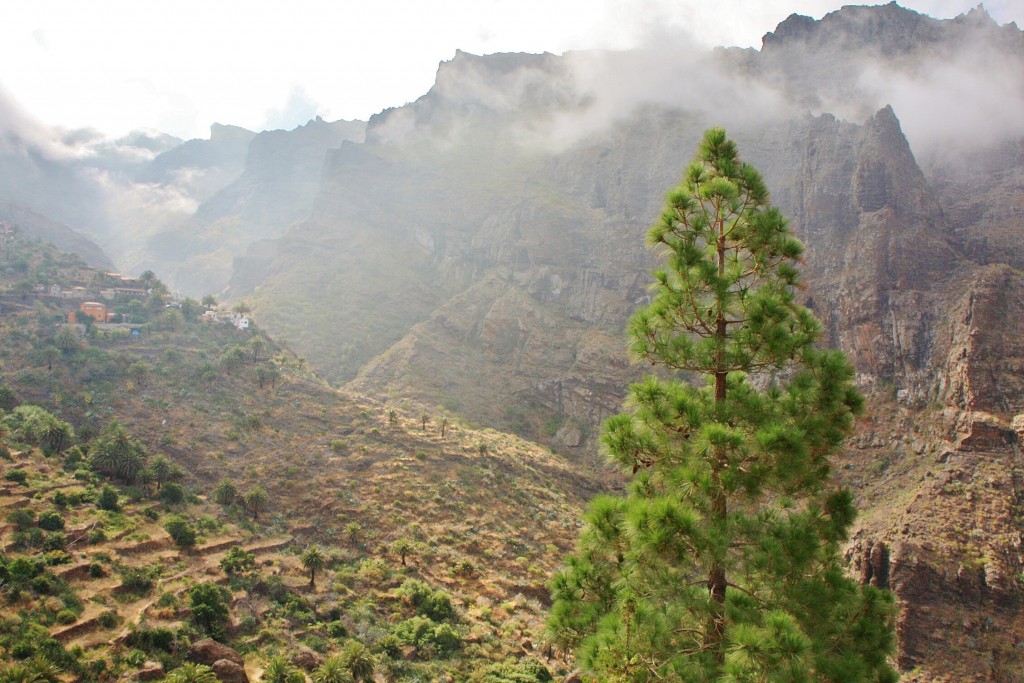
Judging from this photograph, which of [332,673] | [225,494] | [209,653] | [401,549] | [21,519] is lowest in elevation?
[332,673]

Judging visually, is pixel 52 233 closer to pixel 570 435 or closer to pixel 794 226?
pixel 570 435

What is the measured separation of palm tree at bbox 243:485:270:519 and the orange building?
5096 cm

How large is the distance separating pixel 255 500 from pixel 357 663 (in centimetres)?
2116

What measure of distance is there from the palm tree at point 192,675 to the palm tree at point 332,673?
4326mm

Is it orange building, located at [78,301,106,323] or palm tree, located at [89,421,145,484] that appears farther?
orange building, located at [78,301,106,323]

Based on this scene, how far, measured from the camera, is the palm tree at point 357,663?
2712cm

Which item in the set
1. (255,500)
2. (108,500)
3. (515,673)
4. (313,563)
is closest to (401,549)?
(313,563)

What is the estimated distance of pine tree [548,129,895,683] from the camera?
7.85 metres

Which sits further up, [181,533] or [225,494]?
[225,494]

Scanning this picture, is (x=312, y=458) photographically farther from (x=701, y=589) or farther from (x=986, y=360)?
(x=986, y=360)

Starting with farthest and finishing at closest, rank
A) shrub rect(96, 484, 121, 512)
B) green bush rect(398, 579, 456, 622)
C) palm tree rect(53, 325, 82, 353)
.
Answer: palm tree rect(53, 325, 82, 353) → shrub rect(96, 484, 121, 512) → green bush rect(398, 579, 456, 622)

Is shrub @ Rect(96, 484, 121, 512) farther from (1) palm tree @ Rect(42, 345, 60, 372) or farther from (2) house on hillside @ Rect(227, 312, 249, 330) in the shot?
(2) house on hillside @ Rect(227, 312, 249, 330)

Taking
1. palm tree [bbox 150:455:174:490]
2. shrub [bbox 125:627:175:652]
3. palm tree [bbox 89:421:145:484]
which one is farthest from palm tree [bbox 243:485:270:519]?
shrub [bbox 125:627:175:652]

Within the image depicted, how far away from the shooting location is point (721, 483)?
27.2ft
